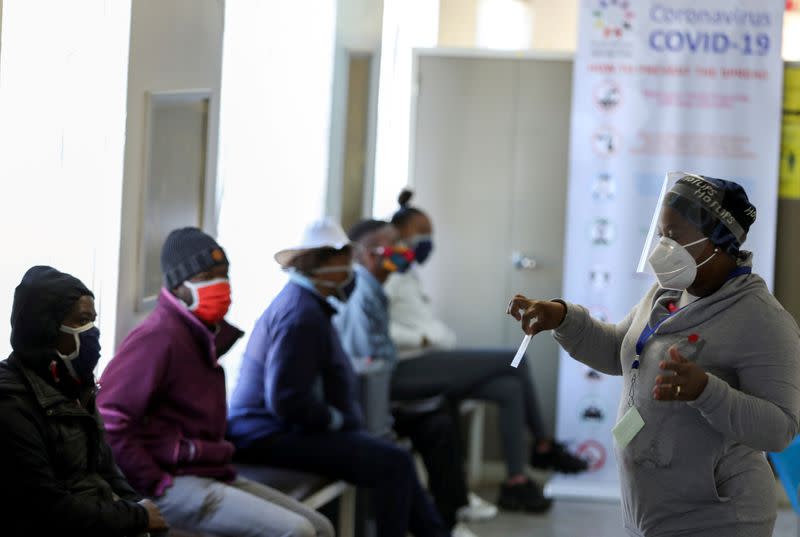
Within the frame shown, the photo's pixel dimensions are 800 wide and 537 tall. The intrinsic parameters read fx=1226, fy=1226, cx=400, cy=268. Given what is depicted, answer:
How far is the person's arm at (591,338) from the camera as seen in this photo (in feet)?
8.97

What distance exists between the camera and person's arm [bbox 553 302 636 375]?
273 cm

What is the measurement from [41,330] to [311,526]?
1349 millimetres

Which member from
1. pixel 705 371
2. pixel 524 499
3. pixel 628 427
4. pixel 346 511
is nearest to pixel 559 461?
pixel 524 499

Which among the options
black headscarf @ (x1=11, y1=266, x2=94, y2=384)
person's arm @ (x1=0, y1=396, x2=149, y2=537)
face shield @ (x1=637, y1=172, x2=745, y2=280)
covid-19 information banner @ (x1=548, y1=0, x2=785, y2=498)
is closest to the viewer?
face shield @ (x1=637, y1=172, x2=745, y2=280)

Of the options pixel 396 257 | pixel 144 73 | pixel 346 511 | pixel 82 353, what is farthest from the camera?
pixel 396 257

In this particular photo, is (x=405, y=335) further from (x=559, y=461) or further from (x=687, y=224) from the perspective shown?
(x=687, y=224)

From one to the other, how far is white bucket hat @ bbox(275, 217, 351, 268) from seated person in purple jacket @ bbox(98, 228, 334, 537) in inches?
31.8

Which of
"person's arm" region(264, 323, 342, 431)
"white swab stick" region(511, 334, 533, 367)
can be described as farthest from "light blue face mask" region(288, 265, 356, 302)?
"white swab stick" region(511, 334, 533, 367)

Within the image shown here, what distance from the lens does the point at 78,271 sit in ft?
12.2

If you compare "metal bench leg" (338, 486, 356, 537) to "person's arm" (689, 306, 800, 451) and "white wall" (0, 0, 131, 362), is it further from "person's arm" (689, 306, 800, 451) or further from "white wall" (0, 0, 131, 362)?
"person's arm" (689, 306, 800, 451)

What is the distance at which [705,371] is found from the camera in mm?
2400

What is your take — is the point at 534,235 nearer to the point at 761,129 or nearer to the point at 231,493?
the point at 761,129

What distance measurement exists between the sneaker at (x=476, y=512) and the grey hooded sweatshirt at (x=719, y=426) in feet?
10.9

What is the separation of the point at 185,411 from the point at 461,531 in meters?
2.25
